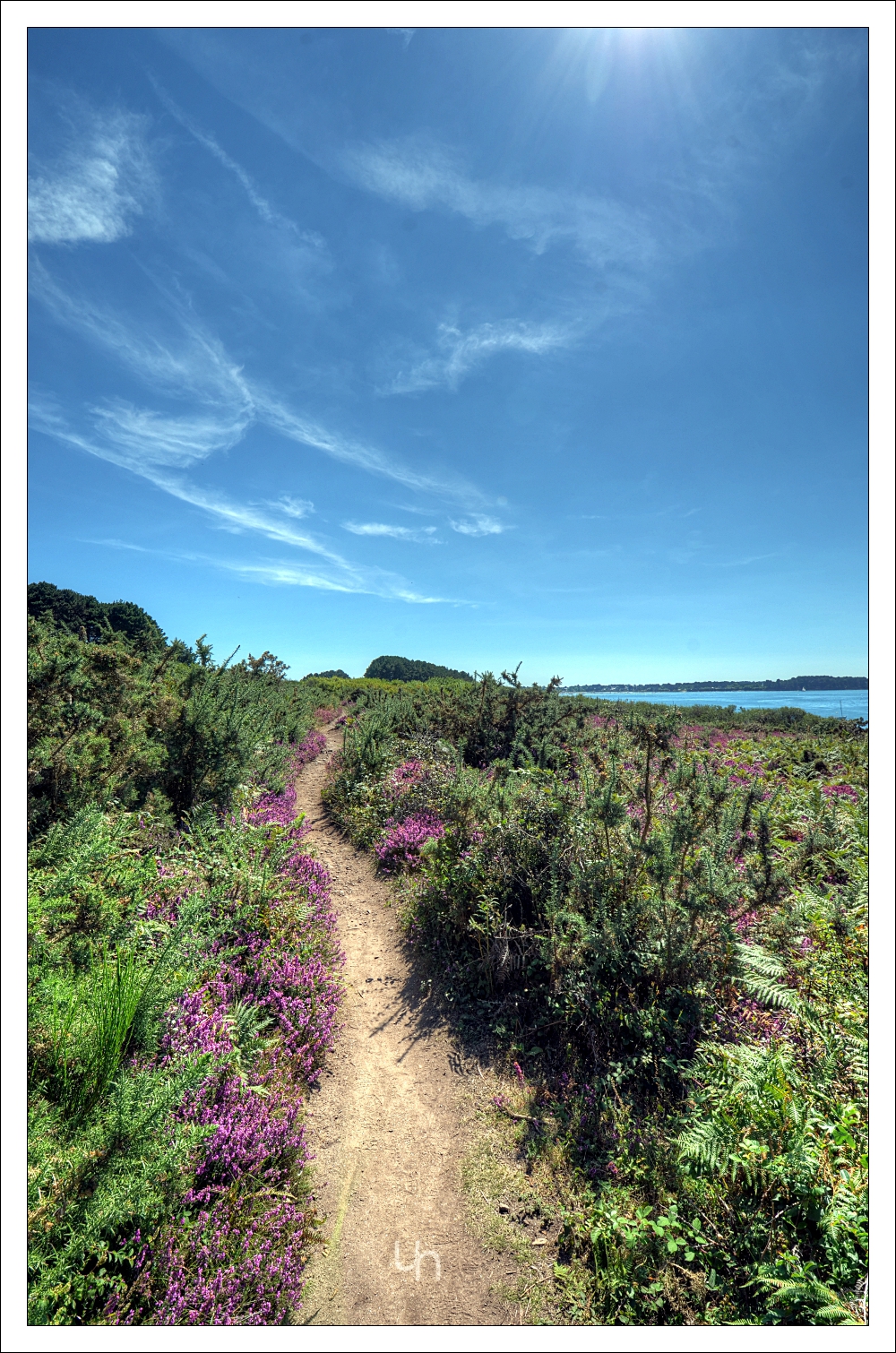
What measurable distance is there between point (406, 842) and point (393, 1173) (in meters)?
4.83

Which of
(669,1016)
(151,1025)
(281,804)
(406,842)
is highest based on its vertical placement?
(151,1025)

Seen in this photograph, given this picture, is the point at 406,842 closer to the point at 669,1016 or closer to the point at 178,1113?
the point at 669,1016

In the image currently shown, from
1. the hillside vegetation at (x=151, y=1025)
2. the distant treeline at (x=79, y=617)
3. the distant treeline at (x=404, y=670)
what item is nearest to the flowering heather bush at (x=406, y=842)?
the hillside vegetation at (x=151, y=1025)

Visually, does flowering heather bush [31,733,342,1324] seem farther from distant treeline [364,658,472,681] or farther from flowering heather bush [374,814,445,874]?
distant treeline [364,658,472,681]

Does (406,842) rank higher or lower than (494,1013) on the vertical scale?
higher

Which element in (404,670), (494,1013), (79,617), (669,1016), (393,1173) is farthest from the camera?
(404,670)

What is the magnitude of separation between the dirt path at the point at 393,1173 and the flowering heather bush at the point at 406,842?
6.85ft

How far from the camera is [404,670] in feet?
125

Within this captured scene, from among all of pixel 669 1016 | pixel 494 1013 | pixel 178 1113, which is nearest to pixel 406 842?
pixel 494 1013

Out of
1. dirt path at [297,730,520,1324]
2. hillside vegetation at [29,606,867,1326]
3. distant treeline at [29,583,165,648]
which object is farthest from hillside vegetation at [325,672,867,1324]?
distant treeline at [29,583,165,648]

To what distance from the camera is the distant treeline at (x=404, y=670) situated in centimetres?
3294
